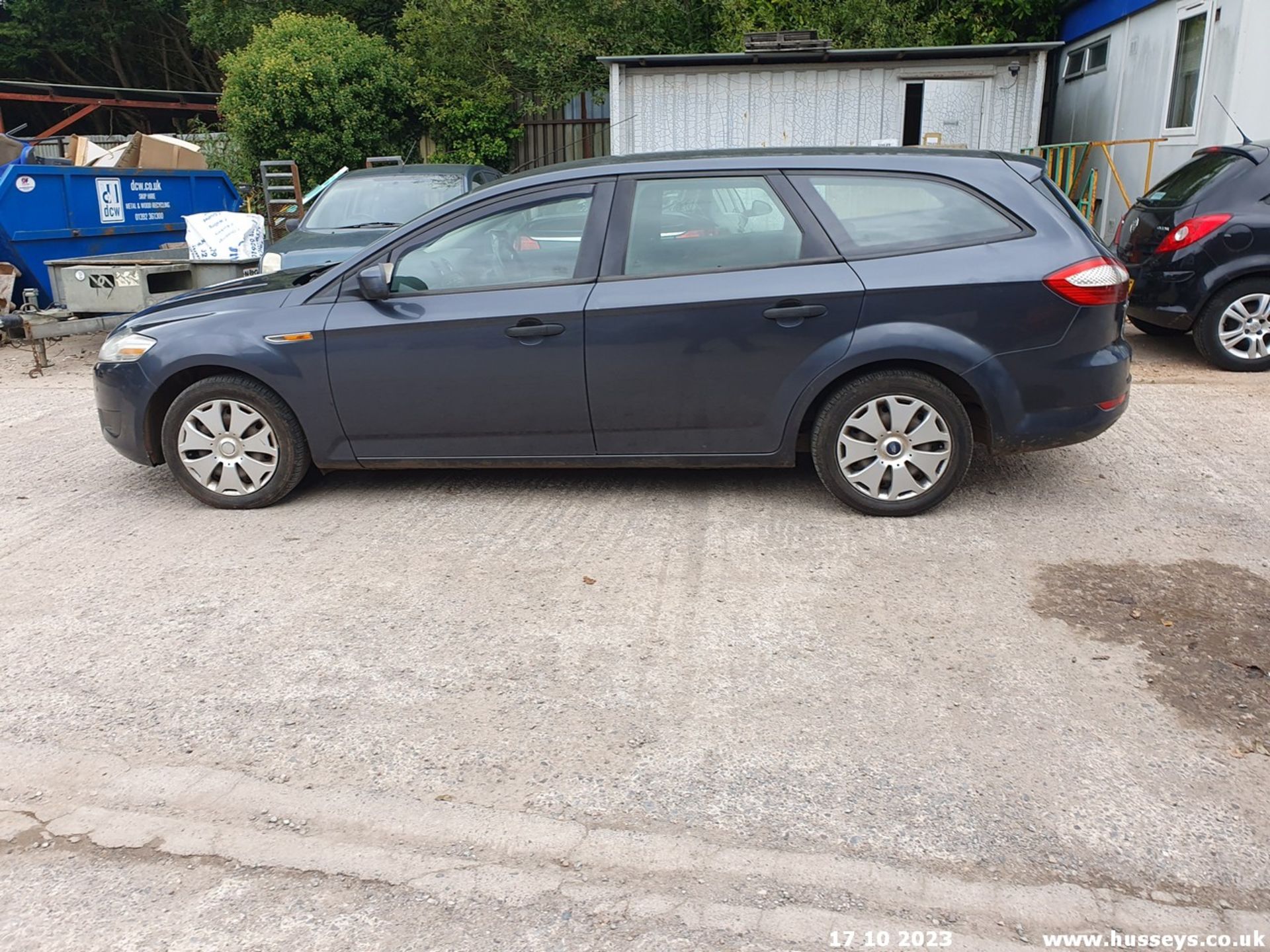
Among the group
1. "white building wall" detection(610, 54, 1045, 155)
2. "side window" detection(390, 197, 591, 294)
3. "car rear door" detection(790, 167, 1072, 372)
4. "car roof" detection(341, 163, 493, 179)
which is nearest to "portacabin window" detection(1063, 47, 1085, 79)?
"white building wall" detection(610, 54, 1045, 155)

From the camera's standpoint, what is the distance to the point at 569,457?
5391mm

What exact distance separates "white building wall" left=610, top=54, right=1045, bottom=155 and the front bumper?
951 cm

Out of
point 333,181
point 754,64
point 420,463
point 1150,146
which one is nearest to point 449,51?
point 754,64

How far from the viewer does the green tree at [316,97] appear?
18.3 m

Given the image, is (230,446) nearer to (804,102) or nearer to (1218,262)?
(1218,262)

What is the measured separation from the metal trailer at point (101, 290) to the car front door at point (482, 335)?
5.10 meters

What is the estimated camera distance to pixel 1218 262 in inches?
312

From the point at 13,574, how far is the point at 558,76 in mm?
15081

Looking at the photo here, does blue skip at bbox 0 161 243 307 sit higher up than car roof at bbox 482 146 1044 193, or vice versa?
car roof at bbox 482 146 1044 193

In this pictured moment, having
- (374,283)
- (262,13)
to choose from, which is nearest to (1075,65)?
A: (374,283)

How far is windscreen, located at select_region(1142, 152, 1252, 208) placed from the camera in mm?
8117

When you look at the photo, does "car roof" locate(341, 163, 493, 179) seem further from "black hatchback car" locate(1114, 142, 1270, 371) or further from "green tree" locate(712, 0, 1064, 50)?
"green tree" locate(712, 0, 1064, 50)

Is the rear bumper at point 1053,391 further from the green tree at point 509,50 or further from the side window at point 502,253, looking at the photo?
the green tree at point 509,50

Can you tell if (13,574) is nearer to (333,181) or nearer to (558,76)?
(333,181)
